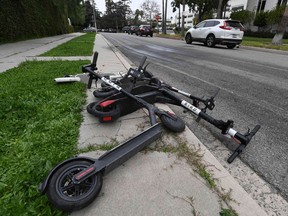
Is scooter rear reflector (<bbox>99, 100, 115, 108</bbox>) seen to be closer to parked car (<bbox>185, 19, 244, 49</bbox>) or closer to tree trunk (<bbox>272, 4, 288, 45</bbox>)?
parked car (<bbox>185, 19, 244, 49</bbox>)

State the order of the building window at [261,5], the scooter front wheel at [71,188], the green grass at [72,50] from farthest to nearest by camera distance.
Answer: the building window at [261,5]
the green grass at [72,50]
the scooter front wheel at [71,188]

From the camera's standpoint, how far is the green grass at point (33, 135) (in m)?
1.55

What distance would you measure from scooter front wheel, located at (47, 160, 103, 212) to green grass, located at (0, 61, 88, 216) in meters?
0.10

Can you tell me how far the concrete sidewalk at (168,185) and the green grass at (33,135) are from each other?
0.94ft

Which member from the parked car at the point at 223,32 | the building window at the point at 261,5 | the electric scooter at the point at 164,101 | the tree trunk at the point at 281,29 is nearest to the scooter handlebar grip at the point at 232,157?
the electric scooter at the point at 164,101

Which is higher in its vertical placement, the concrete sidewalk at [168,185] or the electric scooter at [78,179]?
the electric scooter at [78,179]

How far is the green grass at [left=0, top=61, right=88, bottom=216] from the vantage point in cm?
155

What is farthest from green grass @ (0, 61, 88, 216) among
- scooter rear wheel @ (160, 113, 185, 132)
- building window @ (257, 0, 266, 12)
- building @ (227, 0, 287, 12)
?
building window @ (257, 0, 266, 12)

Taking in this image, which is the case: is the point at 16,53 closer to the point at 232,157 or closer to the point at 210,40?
the point at 232,157

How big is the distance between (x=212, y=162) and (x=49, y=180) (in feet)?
4.85

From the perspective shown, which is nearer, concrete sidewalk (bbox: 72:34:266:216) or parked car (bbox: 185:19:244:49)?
concrete sidewalk (bbox: 72:34:266:216)

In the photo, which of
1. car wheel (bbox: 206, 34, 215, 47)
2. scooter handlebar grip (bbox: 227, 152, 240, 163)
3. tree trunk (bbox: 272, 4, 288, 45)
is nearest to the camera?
scooter handlebar grip (bbox: 227, 152, 240, 163)

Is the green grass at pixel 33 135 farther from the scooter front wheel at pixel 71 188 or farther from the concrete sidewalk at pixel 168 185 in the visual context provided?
the concrete sidewalk at pixel 168 185

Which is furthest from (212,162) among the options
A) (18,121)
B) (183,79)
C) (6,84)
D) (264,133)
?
(6,84)
